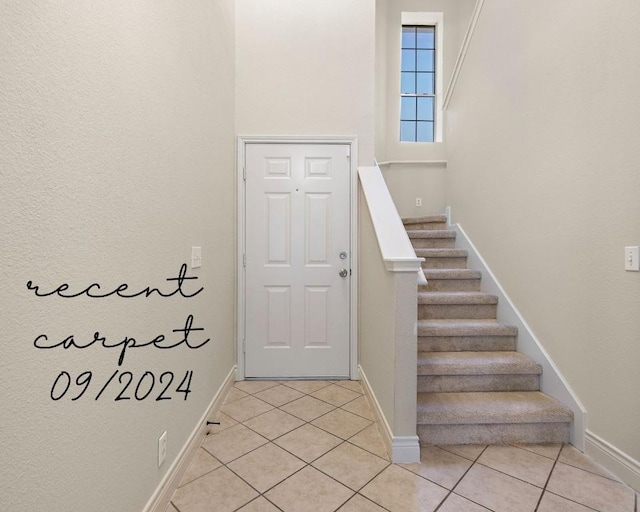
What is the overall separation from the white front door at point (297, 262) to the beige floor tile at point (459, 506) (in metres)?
1.40

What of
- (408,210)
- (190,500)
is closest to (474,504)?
(190,500)

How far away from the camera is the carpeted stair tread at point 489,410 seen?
1879mm

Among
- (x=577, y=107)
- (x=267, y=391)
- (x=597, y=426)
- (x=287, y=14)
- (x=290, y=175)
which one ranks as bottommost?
(x=267, y=391)

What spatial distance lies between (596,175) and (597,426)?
1.34 m

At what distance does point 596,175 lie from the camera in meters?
1.76

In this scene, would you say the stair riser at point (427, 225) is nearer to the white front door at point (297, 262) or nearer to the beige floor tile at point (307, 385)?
the white front door at point (297, 262)

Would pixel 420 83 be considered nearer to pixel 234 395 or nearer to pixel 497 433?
pixel 497 433

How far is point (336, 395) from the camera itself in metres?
2.51

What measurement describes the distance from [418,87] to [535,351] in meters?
3.96

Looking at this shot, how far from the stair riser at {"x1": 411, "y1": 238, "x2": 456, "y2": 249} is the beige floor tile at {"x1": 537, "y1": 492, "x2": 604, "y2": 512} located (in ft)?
7.73

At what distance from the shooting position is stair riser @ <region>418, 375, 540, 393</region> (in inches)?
84.8

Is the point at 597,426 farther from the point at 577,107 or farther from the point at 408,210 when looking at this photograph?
the point at 408,210

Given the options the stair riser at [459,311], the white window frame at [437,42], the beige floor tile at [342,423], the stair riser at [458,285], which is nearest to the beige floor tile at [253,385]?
the beige floor tile at [342,423]

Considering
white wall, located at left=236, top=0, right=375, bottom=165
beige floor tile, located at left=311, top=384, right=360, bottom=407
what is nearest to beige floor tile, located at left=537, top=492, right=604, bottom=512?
beige floor tile, located at left=311, top=384, right=360, bottom=407
